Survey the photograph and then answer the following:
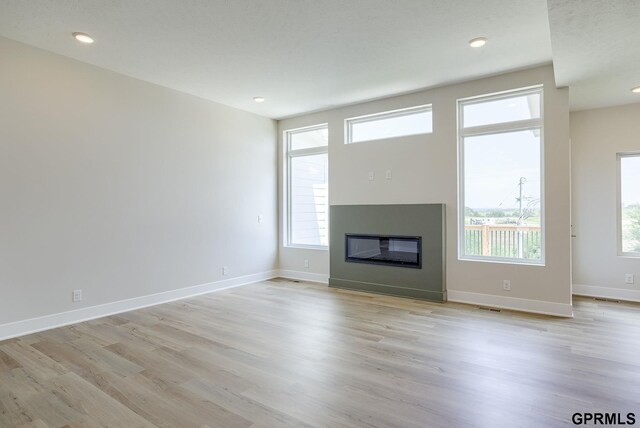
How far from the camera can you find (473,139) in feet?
15.1

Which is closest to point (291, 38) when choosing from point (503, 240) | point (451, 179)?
point (451, 179)

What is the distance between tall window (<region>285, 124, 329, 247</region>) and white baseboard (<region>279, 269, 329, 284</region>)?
0.49 metres

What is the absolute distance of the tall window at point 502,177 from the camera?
4211mm

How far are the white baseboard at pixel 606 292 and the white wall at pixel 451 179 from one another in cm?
141

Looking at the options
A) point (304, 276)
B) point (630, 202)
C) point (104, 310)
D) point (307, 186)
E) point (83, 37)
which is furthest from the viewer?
point (307, 186)

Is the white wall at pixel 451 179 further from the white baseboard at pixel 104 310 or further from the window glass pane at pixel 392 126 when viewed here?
the white baseboard at pixel 104 310

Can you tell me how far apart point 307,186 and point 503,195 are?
308 centimetres

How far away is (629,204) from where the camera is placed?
4.75 m

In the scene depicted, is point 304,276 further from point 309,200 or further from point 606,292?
point 606,292

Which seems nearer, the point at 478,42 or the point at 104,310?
the point at 478,42

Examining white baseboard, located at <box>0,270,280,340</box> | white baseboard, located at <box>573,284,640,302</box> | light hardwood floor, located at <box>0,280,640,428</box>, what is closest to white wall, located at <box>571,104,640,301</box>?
white baseboard, located at <box>573,284,640,302</box>

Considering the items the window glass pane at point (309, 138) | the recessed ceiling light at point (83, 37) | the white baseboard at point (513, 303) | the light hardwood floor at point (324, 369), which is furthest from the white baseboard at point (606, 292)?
the recessed ceiling light at point (83, 37)

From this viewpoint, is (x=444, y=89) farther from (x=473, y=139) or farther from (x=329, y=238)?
(x=329, y=238)

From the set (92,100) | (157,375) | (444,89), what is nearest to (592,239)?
(444,89)
